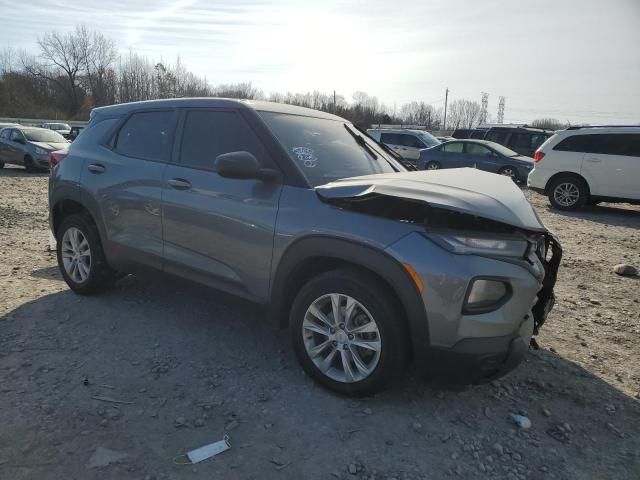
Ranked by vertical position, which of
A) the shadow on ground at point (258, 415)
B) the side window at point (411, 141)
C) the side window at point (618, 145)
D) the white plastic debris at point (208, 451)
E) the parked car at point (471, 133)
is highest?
the parked car at point (471, 133)

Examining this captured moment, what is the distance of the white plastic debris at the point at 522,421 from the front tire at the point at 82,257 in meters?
3.57

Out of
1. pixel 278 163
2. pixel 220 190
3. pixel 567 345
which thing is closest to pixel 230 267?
pixel 220 190

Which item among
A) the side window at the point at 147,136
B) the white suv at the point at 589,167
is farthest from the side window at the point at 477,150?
the side window at the point at 147,136

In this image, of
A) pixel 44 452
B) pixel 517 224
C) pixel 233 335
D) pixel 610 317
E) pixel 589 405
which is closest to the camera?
pixel 44 452

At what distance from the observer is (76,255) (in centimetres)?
453

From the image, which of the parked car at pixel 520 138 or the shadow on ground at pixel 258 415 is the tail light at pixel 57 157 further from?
the parked car at pixel 520 138

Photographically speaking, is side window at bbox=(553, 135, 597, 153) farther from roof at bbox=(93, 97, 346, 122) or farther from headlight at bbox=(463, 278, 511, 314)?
headlight at bbox=(463, 278, 511, 314)

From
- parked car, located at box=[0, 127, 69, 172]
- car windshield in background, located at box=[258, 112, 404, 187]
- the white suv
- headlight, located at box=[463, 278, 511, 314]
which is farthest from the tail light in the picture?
parked car, located at box=[0, 127, 69, 172]

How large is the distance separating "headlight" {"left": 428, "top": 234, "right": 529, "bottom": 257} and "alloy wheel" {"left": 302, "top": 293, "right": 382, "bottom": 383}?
1.98 feet

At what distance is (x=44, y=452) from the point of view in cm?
242

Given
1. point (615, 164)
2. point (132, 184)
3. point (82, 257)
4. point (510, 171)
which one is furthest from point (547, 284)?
point (510, 171)

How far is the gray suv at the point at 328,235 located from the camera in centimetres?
256

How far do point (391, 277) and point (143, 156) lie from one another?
97.7 inches

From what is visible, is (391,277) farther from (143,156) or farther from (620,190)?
(620,190)
